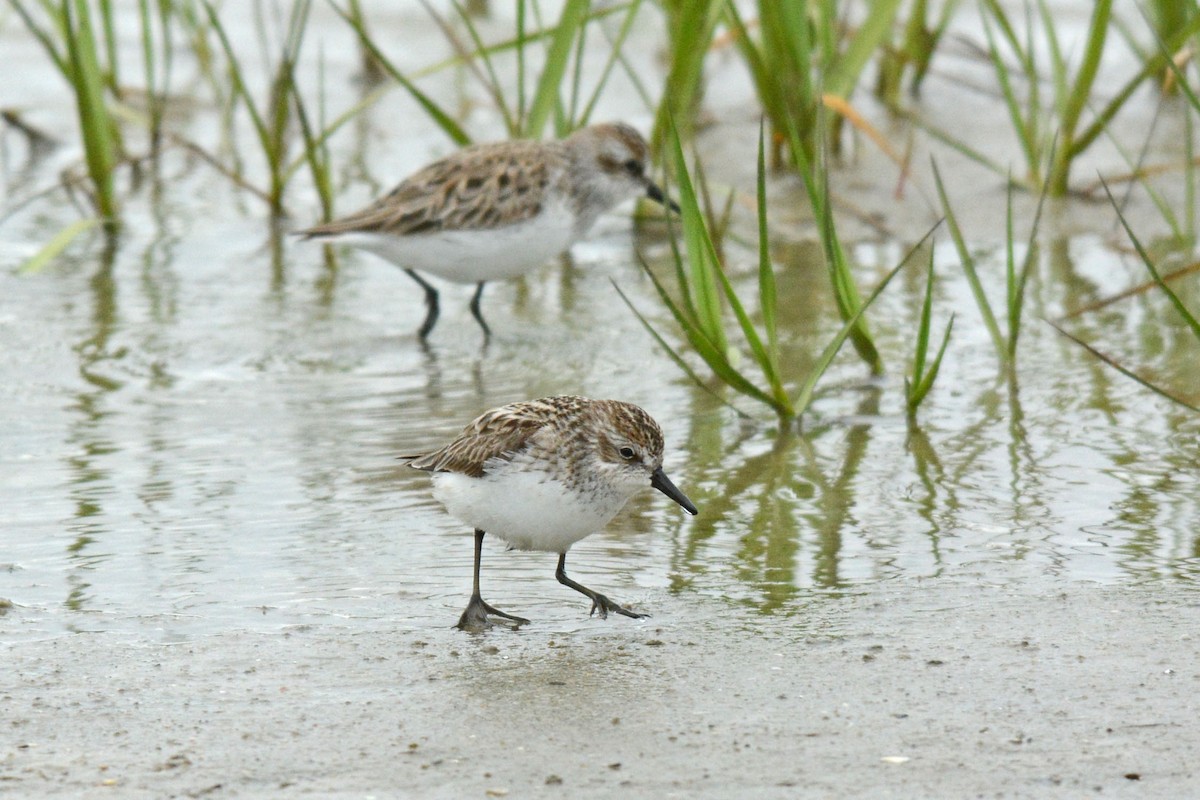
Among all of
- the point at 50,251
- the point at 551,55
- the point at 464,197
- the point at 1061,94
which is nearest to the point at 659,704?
the point at 464,197

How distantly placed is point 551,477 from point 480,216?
3.54m

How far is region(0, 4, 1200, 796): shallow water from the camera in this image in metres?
4.93

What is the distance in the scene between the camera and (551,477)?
4.75 meters

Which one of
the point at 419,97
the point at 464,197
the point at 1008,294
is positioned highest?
the point at 419,97

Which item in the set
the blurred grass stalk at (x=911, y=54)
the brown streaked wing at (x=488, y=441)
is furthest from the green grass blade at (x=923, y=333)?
the blurred grass stalk at (x=911, y=54)

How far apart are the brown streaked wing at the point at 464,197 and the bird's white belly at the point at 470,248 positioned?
4 centimetres

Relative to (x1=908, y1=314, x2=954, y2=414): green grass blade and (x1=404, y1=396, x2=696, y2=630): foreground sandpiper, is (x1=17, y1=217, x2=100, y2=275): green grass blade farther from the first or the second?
(x1=908, y1=314, x2=954, y2=414): green grass blade

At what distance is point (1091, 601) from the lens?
4758 mm

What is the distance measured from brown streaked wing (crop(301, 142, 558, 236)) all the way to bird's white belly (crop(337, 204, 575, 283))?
0.04 meters

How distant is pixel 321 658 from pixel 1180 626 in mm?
2188

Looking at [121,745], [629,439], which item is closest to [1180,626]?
[629,439]

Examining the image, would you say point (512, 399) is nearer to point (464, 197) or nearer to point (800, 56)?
point (464, 197)

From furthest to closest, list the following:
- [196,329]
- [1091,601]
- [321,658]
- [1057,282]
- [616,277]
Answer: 1. [616,277]
2. [1057,282]
3. [196,329]
4. [1091,601]
5. [321,658]

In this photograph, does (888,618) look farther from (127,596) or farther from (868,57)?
(868,57)
